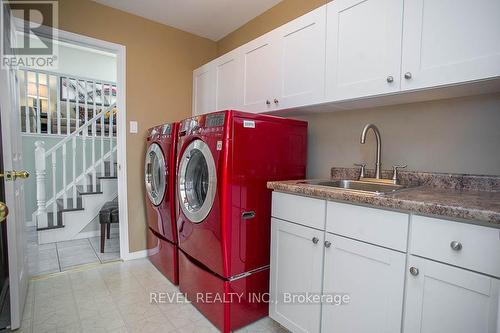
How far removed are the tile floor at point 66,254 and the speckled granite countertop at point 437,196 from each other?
2.18 metres

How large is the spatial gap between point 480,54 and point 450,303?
0.91 meters

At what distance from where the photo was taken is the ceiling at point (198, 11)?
231 centimetres

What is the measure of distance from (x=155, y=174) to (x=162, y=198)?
0.31 m

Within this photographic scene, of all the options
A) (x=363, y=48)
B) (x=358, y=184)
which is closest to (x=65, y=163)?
(x=358, y=184)

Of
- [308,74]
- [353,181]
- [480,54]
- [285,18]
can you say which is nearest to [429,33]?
[480,54]

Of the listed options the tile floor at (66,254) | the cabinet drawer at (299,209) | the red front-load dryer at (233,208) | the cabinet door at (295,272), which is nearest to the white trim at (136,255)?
the tile floor at (66,254)

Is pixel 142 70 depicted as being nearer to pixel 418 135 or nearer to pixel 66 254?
pixel 66 254

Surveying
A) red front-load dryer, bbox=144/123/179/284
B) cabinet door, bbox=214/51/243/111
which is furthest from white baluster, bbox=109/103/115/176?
cabinet door, bbox=214/51/243/111

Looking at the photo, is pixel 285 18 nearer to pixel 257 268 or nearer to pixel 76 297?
pixel 257 268

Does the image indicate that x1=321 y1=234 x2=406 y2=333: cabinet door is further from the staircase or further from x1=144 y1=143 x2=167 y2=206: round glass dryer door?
the staircase

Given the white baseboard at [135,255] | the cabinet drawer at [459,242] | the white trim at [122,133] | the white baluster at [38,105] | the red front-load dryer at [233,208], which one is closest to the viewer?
the cabinet drawer at [459,242]

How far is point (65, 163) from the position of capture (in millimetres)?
3281

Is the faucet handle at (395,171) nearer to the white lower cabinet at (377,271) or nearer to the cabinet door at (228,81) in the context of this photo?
the white lower cabinet at (377,271)

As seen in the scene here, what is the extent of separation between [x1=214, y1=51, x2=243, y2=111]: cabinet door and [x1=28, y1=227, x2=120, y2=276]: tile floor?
74.6 inches
